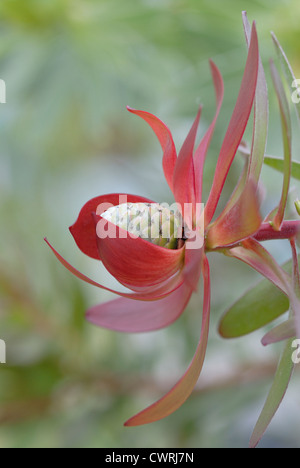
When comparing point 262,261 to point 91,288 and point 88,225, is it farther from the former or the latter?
point 91,288

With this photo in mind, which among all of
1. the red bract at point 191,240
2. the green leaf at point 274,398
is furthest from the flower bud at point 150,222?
the green leaf at point 274,398

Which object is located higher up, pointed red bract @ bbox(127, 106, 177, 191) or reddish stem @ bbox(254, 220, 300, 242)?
pointed red bract @ bbox(127, 106, 177, 191)

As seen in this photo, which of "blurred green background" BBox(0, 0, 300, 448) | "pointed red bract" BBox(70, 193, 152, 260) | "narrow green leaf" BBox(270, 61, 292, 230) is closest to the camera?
"narrow green leaf" BBox(270, 61, 292, 230)

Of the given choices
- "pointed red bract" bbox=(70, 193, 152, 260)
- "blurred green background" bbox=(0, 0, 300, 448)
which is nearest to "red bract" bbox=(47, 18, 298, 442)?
"pointed red bract" bbox=(70, 193, 152, 260)

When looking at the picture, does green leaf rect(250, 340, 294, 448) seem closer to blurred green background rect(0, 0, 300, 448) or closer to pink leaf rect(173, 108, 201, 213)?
pink leaf rect(173, 108, 201, 213)

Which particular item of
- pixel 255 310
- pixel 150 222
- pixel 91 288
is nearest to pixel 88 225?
pixel 150 222

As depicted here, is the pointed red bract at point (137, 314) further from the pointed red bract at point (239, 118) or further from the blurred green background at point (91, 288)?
the blurred green background at point (91, 288)
